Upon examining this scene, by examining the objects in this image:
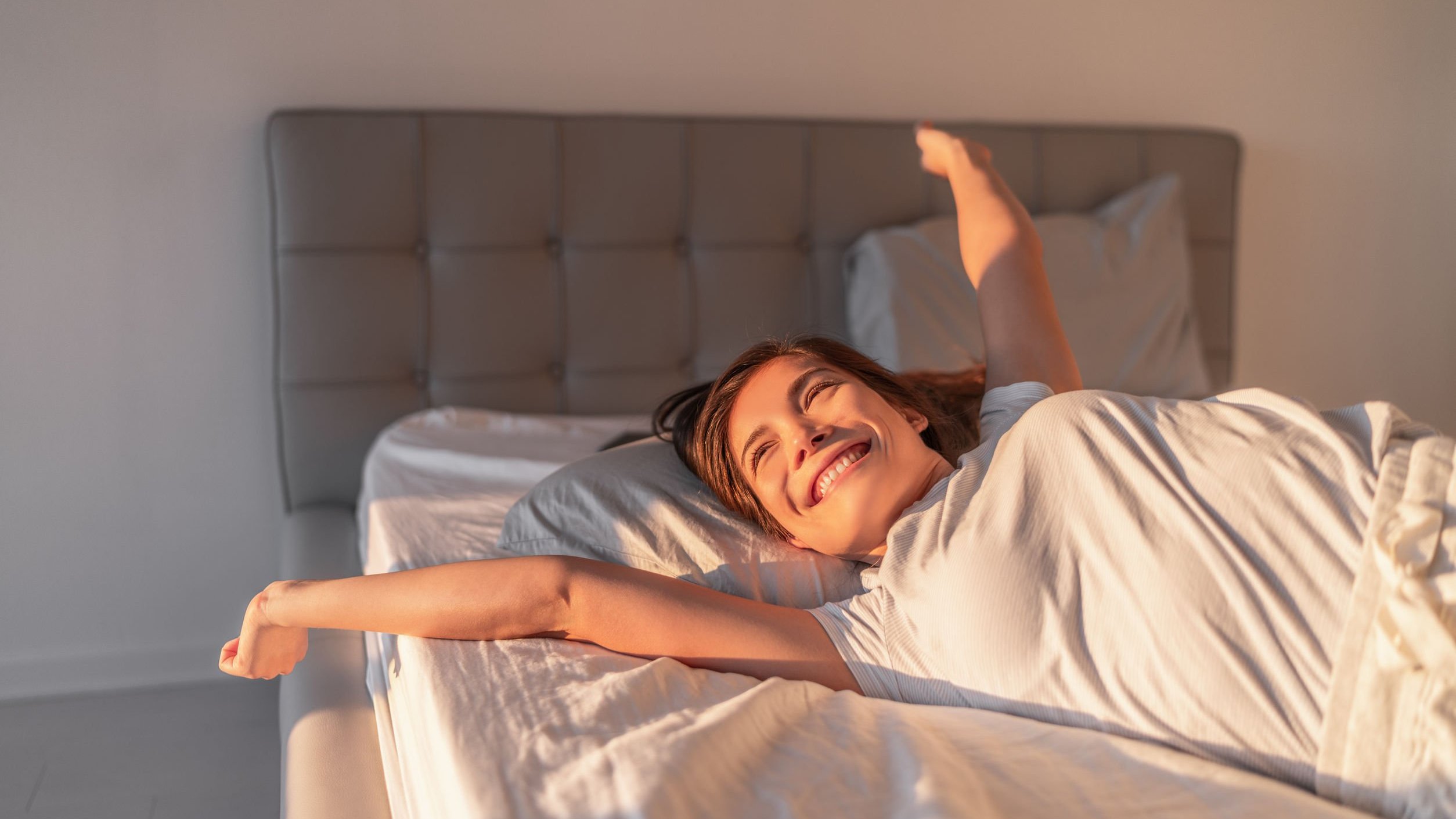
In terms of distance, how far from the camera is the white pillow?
192 cm

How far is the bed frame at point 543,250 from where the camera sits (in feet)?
5.98

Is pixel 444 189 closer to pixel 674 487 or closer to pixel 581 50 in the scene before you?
pixel 581 50

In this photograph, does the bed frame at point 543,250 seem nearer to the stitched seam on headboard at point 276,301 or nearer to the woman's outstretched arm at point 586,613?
the stitched seam on headboard at point 276,301

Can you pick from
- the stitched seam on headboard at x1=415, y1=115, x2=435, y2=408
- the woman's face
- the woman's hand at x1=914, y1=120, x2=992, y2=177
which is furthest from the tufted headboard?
the woman's face

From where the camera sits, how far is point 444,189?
6.12 feet

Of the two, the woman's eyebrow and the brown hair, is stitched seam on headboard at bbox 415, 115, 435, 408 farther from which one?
the woman's eyebrow

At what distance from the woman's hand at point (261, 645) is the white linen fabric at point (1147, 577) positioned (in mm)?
546

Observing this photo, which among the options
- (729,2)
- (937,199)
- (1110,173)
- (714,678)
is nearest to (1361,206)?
(1110,173)

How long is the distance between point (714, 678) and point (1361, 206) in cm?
231

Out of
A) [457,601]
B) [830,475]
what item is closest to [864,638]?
[830,475]

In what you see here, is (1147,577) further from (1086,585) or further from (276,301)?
(276,301)

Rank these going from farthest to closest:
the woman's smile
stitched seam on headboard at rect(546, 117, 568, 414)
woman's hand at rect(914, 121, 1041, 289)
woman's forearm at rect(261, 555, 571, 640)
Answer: stitched seam on headboard at rect(546, 117, 568, 414) → woman's hand at rect(914, 121, 1041, 289) → the woman's smile → woman's forearm at rect(261, 555, 571, 640)

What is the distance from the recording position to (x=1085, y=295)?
2016mm

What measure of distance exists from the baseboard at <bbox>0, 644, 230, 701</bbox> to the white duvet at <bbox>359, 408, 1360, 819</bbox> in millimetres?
1100
